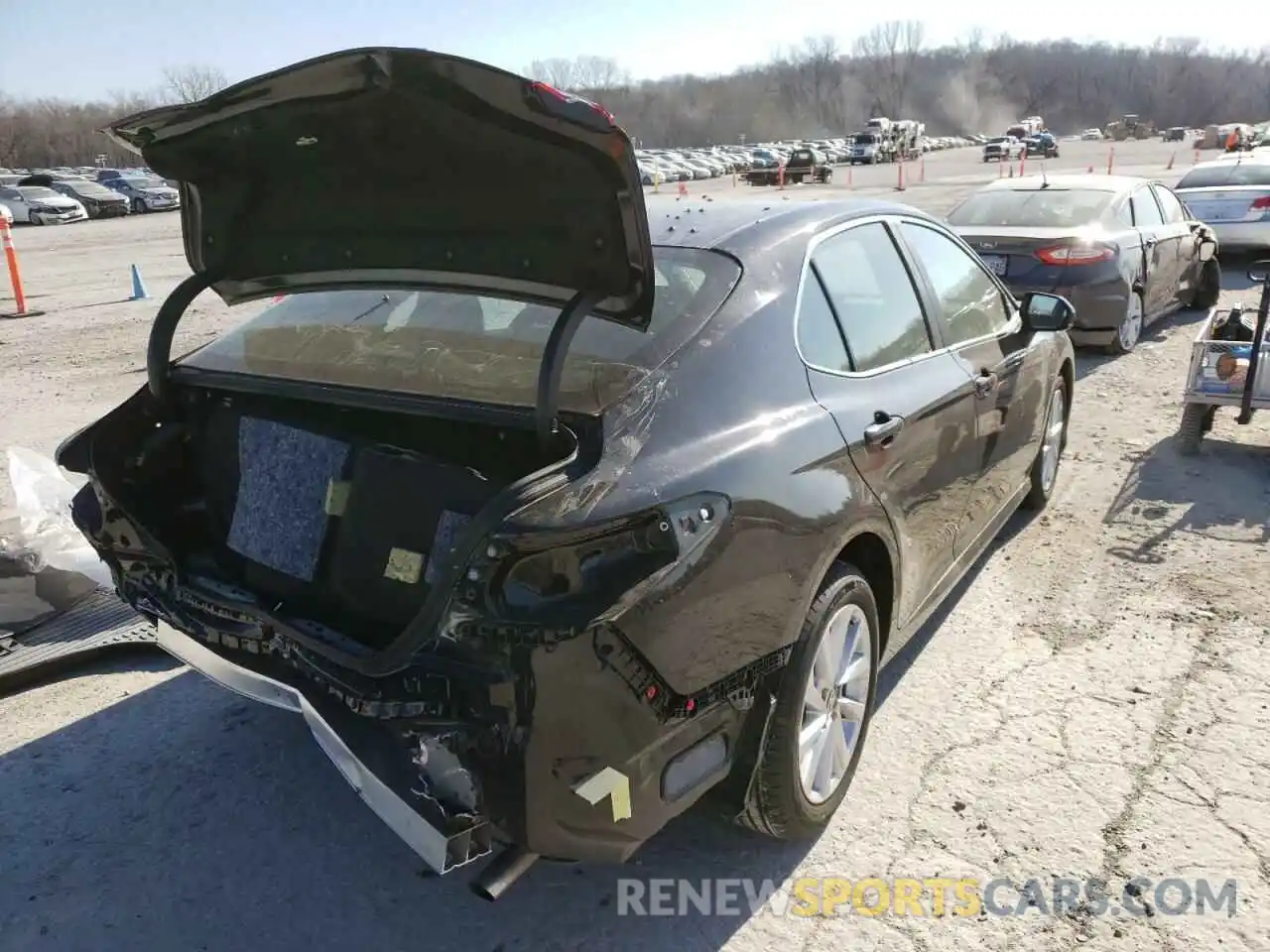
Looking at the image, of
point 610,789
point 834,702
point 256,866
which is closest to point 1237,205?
point 834,702

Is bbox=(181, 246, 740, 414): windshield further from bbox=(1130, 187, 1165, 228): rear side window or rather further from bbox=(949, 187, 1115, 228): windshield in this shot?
bbox=(1130, 187, 1165, 228): rear side window

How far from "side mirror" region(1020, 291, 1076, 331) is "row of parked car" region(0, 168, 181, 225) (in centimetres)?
3107

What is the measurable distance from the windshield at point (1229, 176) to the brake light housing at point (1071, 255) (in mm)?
7048

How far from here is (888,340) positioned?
3270 millimetres

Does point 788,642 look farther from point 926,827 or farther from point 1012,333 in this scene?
point 1012,333

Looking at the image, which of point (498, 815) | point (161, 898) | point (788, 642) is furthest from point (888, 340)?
point (161, 898)

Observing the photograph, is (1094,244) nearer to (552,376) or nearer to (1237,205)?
(1237,205)

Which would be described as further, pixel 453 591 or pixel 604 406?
pixel 604 406

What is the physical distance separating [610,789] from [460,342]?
135cm

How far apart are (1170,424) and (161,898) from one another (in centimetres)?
661

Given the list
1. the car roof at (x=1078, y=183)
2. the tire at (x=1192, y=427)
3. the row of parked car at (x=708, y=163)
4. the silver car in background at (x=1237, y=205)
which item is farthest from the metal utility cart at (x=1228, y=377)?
the row of parked car at (x=708, y=163)

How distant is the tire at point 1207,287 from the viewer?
1054 centimetres

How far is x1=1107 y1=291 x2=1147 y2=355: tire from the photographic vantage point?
27.7 ft

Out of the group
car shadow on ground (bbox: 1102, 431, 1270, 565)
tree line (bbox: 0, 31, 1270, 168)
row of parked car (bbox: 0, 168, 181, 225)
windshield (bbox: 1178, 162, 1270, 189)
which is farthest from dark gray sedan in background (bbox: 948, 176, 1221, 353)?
tree line (bbox: 0, 31, 1270, 168)
